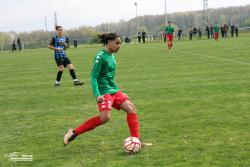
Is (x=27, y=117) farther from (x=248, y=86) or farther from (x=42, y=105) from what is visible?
(x=248, y=86)

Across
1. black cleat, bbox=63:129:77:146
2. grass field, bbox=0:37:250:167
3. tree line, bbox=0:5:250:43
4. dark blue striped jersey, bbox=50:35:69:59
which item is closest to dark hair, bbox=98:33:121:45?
black cleat, bbox=63:129:77:146

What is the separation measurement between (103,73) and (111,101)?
42cm

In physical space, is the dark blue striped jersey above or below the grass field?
above

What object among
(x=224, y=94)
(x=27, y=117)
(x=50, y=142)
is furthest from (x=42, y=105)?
(x=224, y=94)

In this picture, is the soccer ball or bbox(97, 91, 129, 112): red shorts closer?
the soccer ball

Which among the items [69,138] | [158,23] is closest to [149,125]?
[69,138]

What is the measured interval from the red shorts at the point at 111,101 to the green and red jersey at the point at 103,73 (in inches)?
2.9

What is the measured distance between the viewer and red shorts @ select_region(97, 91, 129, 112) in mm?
5527

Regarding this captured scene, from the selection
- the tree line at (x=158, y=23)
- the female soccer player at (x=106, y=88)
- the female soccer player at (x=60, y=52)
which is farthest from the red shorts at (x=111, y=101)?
the tree line at (x=158, y=23)

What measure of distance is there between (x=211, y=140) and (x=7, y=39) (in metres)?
99.2

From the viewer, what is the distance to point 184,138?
5984mm

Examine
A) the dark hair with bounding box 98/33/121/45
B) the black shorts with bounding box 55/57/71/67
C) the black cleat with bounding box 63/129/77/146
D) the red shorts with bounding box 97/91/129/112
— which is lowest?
the black cleat with bounding box 63/129/77/146

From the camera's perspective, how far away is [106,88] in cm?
567

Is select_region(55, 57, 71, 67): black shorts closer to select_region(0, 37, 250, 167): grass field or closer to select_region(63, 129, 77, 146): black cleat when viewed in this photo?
select_region(0, 37, 250, 167): grass field
